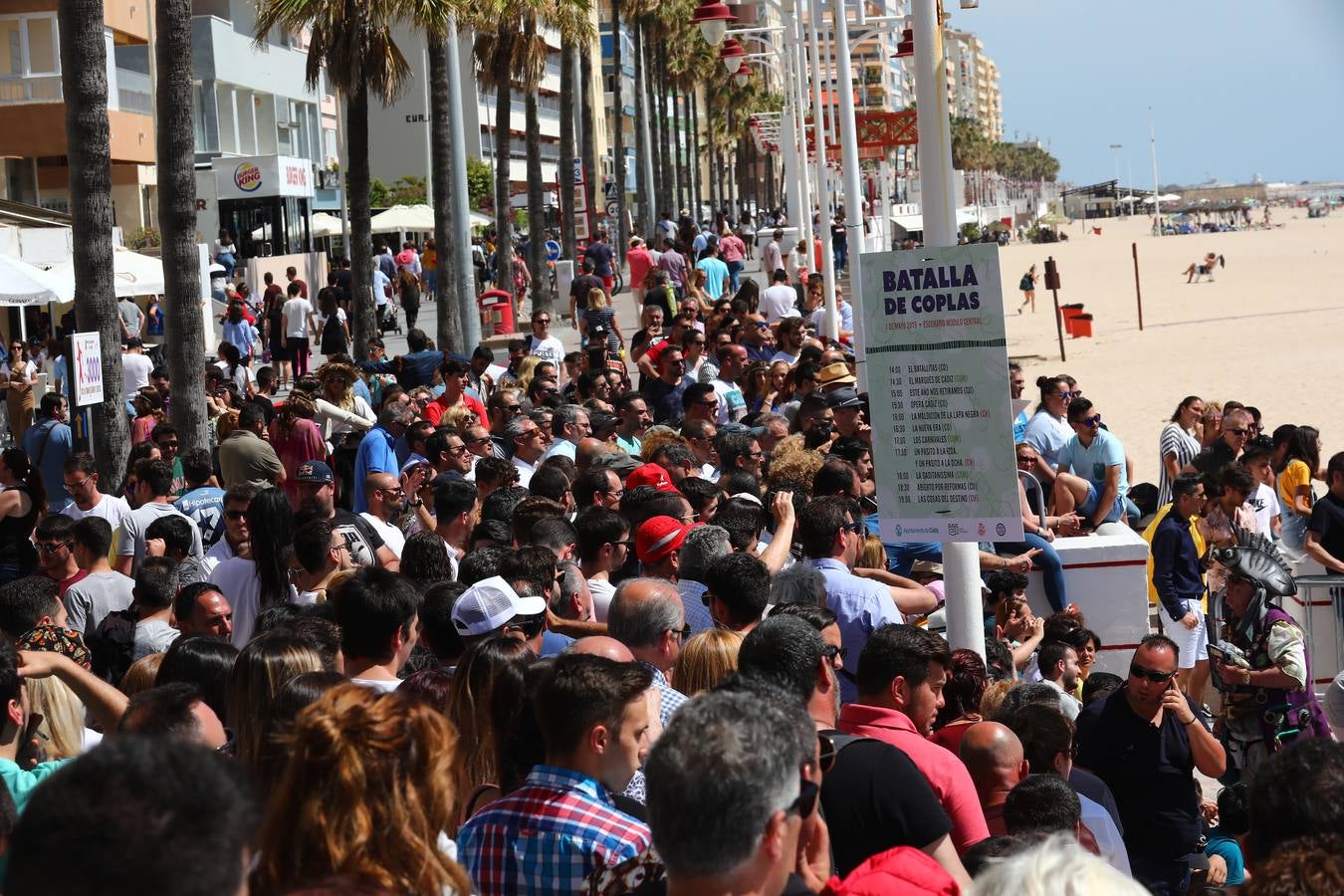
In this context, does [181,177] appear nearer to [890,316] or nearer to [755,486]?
[755,486]

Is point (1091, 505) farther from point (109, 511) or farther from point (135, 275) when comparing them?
point (135, 275)

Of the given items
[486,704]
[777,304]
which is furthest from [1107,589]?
[777,304]

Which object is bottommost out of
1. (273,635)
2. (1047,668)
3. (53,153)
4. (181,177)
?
(1047,668)

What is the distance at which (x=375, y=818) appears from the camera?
10.7 feet

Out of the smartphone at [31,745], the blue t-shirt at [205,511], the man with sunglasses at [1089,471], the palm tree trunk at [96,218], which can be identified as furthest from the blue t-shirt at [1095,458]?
the smartphone at [31,745]

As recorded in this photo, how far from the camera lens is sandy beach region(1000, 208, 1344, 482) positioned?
981 inches

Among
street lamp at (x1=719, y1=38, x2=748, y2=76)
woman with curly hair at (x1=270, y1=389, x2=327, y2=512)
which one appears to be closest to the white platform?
woman with curly hair at (x1=270, y1=389, x2=327, y2=512)

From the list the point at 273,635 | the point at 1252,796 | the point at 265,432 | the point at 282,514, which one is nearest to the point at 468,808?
the point at 273,635

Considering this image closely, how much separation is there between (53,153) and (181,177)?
2789cm

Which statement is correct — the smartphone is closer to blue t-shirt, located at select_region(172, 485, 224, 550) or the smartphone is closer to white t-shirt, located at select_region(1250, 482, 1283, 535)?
blue t-shirt, located at select_region(172, 485, 224, 550)

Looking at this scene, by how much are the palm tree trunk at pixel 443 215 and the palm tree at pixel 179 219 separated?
10.2m

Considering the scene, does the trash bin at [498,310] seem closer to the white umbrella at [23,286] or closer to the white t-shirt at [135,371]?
the white t-shirt at [135,371]

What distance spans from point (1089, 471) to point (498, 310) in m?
18.2

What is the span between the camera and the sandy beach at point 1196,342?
81.7 ft
